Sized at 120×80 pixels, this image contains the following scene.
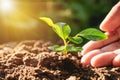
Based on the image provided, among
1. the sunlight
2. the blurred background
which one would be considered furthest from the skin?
the sunlight

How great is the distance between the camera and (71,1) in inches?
142

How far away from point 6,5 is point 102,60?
208cm

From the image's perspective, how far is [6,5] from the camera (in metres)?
3.55

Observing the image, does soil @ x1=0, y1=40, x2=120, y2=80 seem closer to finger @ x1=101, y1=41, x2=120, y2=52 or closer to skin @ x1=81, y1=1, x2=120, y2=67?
skin @ x1=81, y1=1, x2=120, y2=67

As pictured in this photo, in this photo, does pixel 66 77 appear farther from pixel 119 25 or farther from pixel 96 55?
pixel 119 25

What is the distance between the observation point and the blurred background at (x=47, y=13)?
344cm

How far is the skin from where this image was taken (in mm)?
1751

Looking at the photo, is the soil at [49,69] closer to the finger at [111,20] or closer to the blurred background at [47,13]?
the finger at [111,20]

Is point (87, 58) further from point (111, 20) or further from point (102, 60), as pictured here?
point (111, 20)

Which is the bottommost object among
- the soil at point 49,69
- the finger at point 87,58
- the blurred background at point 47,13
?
the soil at point 49,69

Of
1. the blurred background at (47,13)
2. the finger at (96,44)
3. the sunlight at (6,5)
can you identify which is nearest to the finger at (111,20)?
the finger at (96,44)

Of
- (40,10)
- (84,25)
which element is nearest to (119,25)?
(84,25)

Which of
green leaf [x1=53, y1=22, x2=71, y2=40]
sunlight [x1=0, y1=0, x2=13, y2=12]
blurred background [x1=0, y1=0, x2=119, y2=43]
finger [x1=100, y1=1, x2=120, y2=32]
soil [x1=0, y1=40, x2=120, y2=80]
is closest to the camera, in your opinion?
soil [x1=0, y1=40, x2=120, y2=80]

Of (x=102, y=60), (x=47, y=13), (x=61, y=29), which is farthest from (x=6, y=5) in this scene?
(x=102, y=60)
